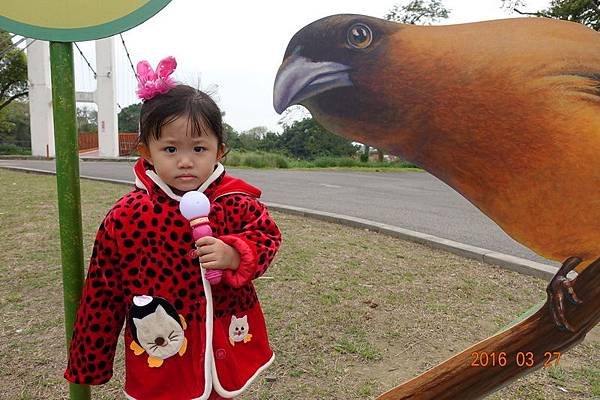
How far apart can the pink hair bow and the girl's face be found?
0.28 ft

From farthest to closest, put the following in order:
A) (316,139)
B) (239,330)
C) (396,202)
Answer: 1. (396,202)
2. (316,139)
3. (239,330)

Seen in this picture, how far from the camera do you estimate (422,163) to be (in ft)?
4.84

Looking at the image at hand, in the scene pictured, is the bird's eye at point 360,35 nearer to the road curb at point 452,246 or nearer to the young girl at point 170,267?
the young girl at point 170,267

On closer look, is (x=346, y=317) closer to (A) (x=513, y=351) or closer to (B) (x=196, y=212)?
(A) (x=513, y=351)

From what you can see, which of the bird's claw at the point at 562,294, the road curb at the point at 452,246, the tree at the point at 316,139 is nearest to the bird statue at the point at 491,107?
the bird's claw at the point at 562,294

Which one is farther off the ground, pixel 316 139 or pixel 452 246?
pixel 316 139

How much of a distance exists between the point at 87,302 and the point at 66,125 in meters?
0.45

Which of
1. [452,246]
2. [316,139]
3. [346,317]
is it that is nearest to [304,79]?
[316,139]

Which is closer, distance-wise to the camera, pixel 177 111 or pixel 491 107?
A: pixel 177 111

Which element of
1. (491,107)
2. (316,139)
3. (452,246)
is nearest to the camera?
(491,107)

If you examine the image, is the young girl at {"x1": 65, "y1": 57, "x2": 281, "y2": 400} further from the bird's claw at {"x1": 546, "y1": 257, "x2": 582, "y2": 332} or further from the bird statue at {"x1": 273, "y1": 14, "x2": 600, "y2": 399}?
the bird's claw at {"x1": 546, "y1": 257, "x2": 582, "y2": 332}

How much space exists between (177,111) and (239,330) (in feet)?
1.74

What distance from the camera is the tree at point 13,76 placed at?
18614 mm

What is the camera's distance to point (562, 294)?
139cm
